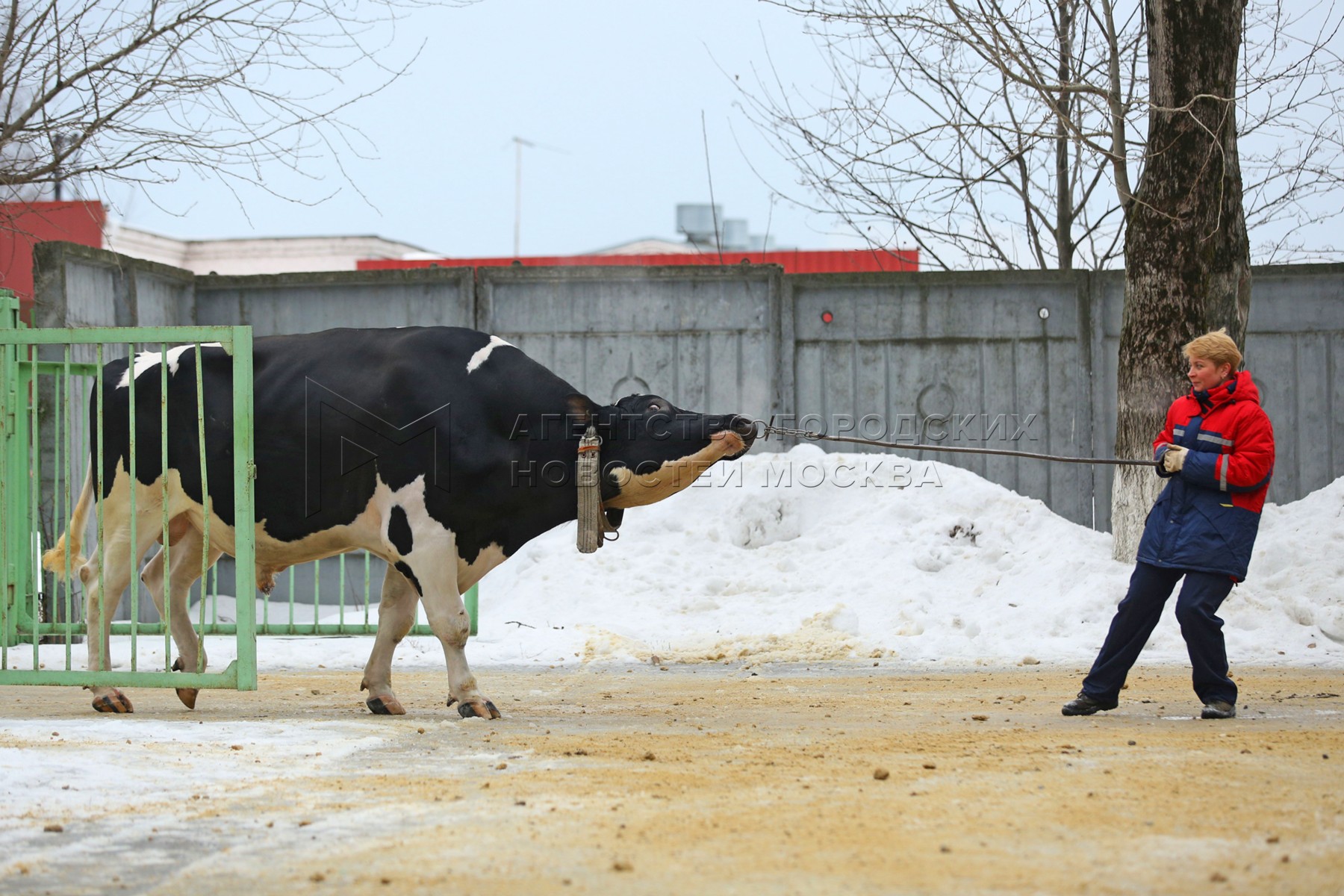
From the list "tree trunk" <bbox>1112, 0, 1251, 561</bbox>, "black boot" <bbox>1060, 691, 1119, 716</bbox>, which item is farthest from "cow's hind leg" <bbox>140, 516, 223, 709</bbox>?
"tree trunk" <bbox>1112, 0, 1251, 561</bbox>

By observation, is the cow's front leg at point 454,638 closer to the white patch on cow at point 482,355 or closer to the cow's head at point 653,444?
the cow's head at point 653,444

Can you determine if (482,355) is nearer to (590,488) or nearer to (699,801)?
(590,488)

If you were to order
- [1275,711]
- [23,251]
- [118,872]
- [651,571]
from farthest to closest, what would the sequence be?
[23,251], [651,571], [1275,711], [118,872]

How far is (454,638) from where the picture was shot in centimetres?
725

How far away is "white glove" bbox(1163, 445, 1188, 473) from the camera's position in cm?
688

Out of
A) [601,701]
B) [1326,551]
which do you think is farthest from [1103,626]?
[601,701]

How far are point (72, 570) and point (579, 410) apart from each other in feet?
10.2

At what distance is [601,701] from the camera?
26.5 feet

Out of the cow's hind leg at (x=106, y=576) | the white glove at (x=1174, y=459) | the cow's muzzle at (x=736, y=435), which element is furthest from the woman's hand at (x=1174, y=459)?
the cow's hind leg at (x=106, y=576)

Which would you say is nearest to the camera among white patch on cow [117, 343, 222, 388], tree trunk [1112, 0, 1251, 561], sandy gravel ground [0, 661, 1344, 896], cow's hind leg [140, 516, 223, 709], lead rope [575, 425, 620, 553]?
sandy gravel ground [0, 661, 1344, 896]

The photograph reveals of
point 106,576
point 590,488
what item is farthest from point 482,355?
point 106,576

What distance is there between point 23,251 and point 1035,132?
21.1m

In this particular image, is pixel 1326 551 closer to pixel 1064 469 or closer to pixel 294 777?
pixel 1064 469

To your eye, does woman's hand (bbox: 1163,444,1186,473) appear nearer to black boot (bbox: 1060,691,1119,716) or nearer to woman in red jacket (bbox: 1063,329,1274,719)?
woman in red jacket (bbox: 1063,329,1274,719)
